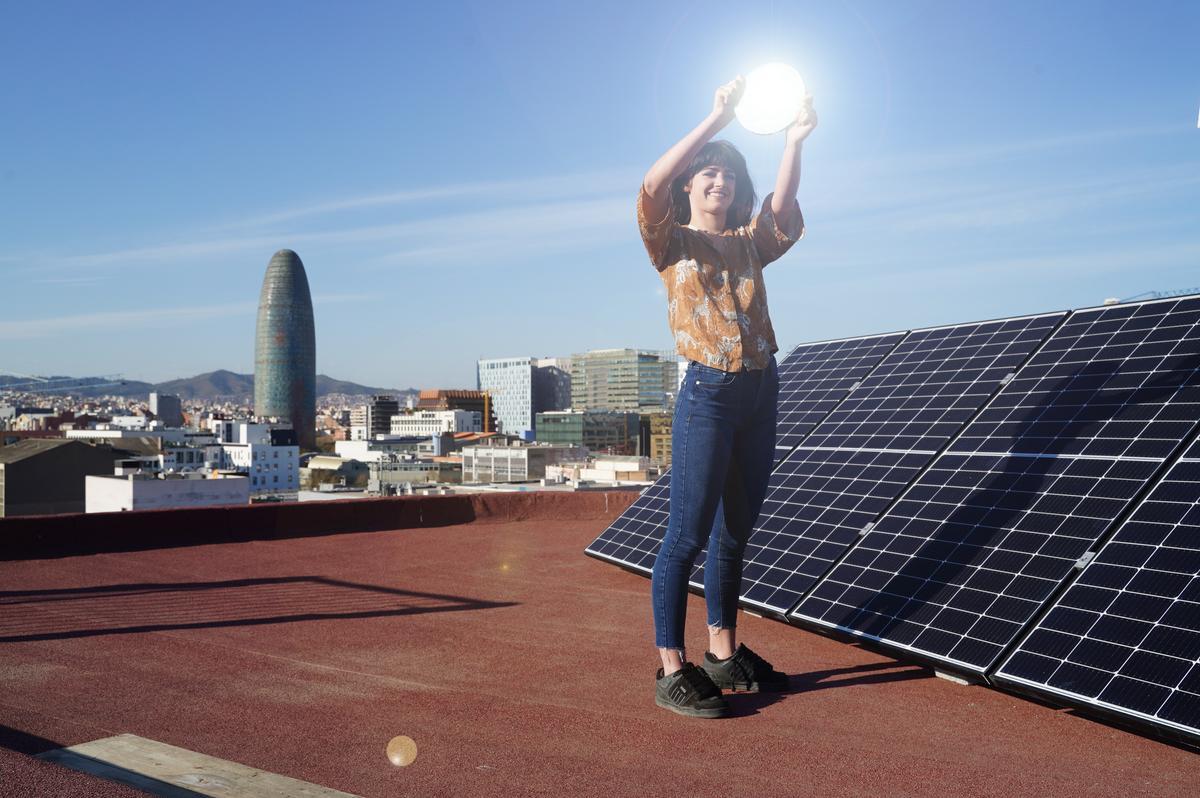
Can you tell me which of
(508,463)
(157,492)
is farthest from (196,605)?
(508,463)

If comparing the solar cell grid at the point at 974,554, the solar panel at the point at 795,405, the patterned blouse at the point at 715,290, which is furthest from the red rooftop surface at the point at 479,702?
the patterned blouse at the point at 715,290

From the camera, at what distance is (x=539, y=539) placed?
10852 mm

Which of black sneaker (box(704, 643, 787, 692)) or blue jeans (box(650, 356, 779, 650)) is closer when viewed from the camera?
blue jeans (box(650, 356, 779, 650))

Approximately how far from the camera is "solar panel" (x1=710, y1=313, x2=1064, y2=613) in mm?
6496

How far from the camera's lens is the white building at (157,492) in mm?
34188

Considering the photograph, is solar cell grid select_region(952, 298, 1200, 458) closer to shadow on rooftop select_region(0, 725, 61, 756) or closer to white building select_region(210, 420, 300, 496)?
shadow on rooftop select_region(0, 725, 61, 756)

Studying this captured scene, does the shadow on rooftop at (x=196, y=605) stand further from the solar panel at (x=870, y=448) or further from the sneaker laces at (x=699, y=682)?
the sneaker laces at (x=699, y=682)

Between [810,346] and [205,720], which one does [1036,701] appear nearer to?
[205,720]

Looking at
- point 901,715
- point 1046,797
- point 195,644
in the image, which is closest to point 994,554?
point 901,715

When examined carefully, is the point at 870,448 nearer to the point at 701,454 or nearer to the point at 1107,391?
the point at 1107,391

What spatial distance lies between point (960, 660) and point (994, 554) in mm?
877

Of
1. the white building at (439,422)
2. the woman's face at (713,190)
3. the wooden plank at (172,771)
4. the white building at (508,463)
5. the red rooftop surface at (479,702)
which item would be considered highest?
the white building at (439,422)

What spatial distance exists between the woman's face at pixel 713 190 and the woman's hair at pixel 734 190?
0.10ft

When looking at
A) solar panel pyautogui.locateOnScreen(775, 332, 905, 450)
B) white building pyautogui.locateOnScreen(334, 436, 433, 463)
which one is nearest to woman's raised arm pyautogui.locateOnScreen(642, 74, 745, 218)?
solar panel pyautogui.locateOnScreen(775, 332, 905, 450)
